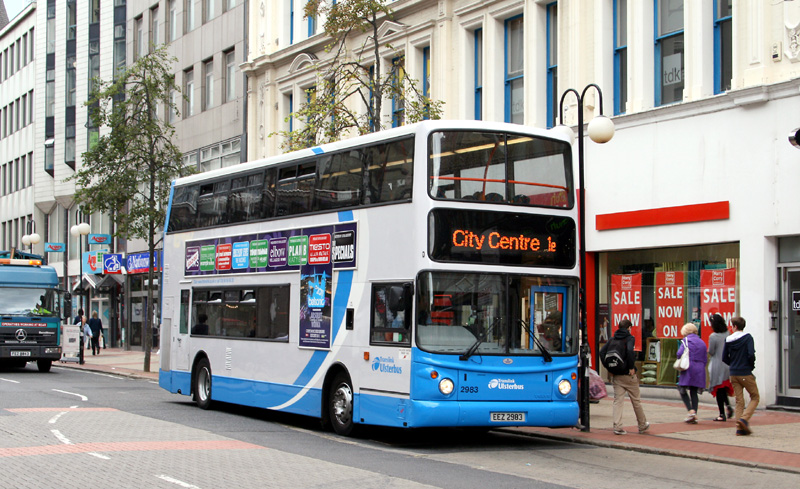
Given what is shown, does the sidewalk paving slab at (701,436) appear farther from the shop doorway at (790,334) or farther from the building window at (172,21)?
the building window at (172,21)

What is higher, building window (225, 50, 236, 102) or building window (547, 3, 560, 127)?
building window (225, 50, 236, 102)

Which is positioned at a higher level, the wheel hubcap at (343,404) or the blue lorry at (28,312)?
the blue lorry at (28,312)

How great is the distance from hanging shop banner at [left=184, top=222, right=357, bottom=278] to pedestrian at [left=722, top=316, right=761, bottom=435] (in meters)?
5.63

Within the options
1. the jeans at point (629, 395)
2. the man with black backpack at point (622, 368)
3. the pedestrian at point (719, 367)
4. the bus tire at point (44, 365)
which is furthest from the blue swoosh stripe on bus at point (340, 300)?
the bus tire at point (44, 365)

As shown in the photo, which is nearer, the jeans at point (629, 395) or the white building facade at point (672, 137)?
the jeans at point (629, 395)

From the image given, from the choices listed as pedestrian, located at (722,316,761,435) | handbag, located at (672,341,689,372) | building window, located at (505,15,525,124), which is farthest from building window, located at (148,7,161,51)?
pedestrian, located at (722,316,761,435)

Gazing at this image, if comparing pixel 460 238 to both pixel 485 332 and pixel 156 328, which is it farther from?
pixel 156 328

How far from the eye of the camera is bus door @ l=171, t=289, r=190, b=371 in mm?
19500

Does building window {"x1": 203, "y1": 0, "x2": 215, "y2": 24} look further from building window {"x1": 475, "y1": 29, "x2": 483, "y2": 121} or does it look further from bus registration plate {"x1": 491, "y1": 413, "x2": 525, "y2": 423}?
bus registration plate {"x1": 491, "y1": 413, "x2": 525, "y2": 423}

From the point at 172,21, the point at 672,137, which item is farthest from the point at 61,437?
the point at 172,21

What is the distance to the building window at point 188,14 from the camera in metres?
44.4

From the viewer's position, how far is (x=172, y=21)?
4647 cm

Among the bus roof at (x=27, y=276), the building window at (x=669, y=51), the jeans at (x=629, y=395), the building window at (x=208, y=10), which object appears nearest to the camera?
the jeans at (x=629, y=395)

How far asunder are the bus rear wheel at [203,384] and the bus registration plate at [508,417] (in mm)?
7381
